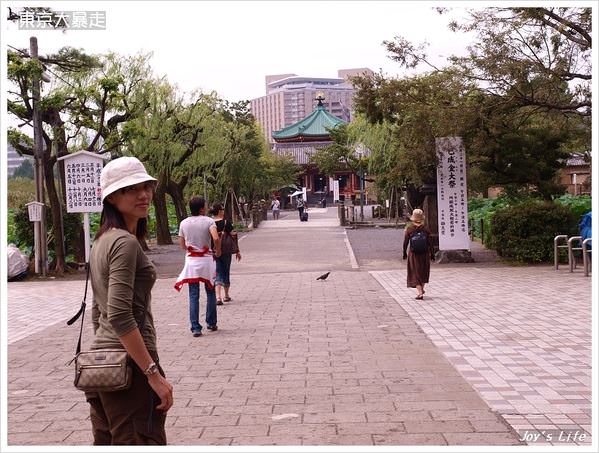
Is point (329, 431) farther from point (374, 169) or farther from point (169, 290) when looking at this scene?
point (374, 169)

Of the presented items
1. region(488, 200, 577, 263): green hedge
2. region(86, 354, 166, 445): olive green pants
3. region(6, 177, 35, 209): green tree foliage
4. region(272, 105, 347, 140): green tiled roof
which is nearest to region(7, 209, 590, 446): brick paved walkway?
region(86, 354, 166, 445): olive green pants

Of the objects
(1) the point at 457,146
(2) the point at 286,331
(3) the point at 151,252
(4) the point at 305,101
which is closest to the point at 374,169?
(3) the point at 151,252

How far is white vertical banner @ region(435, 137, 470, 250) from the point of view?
1698 centimetres

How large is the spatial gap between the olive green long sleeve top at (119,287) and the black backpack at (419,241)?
319 inches

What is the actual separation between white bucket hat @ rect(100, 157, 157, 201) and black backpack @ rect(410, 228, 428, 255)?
809 cm

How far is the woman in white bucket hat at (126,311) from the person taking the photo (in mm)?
2883

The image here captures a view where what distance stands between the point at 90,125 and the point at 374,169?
62.2 feet

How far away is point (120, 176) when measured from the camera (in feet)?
10.2

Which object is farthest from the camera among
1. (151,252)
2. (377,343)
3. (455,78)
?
(151,252)

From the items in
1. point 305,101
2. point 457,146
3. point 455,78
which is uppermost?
point 305,101

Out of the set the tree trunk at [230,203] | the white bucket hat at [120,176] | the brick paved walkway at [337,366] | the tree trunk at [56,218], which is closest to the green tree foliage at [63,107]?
the tree trunk at [56,218]

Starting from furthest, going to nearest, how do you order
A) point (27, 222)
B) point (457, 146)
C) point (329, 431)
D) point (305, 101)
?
point (305, 101), point (27, 222), point (457, 146), point (329, 431)

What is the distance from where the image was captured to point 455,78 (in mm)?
14883

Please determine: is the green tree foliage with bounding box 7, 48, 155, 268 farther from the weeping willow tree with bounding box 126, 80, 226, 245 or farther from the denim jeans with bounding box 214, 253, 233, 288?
the denim jeans with bounding box 214, 253, 233, 288
